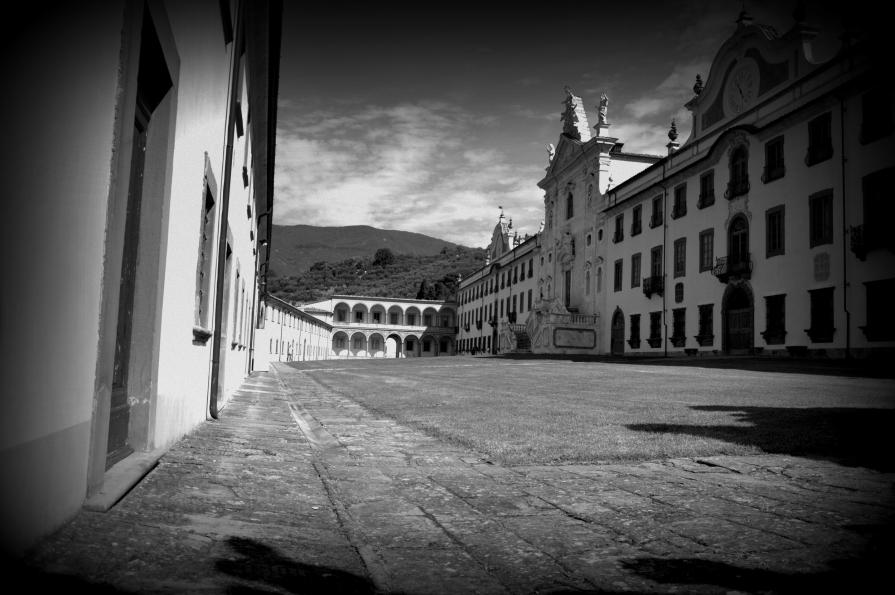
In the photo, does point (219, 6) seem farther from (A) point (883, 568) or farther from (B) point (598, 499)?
(A) point (883, 568)

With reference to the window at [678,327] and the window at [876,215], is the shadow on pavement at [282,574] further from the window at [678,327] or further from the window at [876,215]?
the window at [678,327]

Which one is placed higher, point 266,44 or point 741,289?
point 266,44

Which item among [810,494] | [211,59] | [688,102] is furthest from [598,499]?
[688,102]

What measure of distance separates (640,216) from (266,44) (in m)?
29.8

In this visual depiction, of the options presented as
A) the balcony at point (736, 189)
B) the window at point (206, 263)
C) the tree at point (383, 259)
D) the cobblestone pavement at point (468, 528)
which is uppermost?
the tree at point (383, 259)

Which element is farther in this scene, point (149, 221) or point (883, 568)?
point (149, 221)

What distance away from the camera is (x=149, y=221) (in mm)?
3688

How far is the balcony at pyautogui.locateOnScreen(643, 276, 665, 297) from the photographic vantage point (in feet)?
107

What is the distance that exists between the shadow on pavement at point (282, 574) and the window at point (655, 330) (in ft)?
105

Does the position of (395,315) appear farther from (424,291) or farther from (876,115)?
(876,115)

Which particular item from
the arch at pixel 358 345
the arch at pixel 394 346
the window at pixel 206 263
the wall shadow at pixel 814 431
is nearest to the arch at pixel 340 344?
the arch at pixel 358 345

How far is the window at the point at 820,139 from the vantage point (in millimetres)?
22141

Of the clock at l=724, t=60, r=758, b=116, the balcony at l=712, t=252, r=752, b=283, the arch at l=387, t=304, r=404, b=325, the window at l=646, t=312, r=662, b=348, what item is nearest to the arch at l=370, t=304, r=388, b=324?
the arch at l=387, t=304, r=404, b=325

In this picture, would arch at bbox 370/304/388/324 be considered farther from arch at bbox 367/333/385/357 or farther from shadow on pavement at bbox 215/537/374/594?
shadow on pavement at bbox 215/537/374/594
